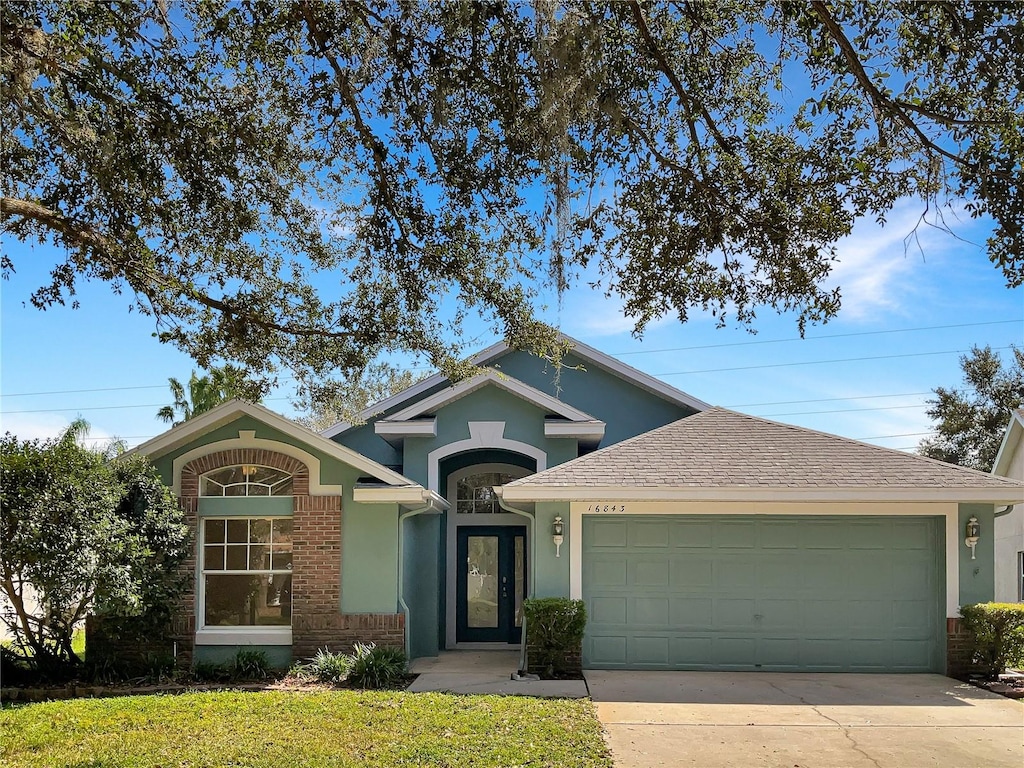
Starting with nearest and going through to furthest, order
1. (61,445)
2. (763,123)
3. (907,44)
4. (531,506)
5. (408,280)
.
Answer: (907,44) → (763,123) → (408,280) → (61,445) → (531,506)

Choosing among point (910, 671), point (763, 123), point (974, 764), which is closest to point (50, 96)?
point (763, 123)

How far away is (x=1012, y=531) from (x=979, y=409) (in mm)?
12475

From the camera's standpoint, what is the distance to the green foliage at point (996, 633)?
40.5 feet

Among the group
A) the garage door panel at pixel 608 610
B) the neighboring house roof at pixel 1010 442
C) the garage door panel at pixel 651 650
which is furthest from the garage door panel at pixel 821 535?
the neighboring house roof at pixel 1010 442

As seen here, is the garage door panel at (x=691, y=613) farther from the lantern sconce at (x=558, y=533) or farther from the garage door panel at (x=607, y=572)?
the lantern sconce at (x=558, y=533)

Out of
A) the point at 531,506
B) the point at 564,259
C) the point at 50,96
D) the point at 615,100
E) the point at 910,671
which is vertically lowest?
the point at 910,671

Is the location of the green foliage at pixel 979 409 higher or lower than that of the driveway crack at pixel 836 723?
higher

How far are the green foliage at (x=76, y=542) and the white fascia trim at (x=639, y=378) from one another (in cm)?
807

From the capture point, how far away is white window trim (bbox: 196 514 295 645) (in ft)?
43.2

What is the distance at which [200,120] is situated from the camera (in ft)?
27.9

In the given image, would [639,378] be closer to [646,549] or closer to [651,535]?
[651,535]

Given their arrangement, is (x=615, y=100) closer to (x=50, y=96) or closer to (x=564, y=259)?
(x=564, y=259)

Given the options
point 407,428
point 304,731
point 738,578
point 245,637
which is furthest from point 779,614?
point 245,637

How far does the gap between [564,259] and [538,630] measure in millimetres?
6019
